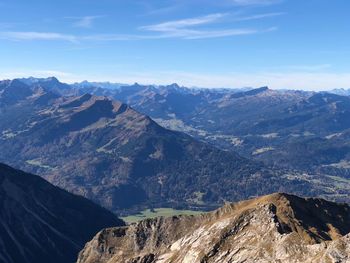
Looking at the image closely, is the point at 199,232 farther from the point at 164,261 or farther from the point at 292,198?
the point at 292,198

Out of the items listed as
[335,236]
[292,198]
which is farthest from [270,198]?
[335,236]

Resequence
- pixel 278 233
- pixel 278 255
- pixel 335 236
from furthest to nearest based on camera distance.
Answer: pixel 335 236
pixel 278 233
pixel 278 255

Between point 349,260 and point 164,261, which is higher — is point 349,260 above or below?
above

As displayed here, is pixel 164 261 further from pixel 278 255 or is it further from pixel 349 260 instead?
pixel 349 260

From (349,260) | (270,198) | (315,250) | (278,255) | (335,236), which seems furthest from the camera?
(270,198)

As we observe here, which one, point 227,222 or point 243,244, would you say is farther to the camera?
point 227,222

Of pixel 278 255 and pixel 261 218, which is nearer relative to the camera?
pixel 278 255

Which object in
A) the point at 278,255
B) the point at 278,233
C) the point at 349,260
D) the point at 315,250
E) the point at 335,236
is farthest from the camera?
the point at 335,236

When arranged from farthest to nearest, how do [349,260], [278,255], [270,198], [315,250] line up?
[270,198]
[278,255]
[315,250]
[349,260]

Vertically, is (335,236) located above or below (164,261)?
above

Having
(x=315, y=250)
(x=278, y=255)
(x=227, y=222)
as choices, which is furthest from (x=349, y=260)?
(x=227, y=222)
